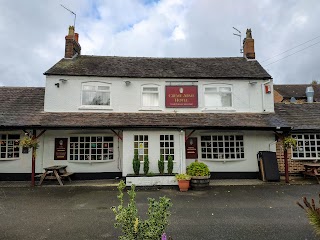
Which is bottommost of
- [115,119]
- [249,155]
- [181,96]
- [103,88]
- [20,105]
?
[249,155]

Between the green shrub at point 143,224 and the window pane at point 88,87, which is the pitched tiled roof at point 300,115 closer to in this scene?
the window pane at point 88,87

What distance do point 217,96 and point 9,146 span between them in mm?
12160

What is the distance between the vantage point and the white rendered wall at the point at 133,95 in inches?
509

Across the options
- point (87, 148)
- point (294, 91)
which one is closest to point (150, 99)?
point (87, 148)

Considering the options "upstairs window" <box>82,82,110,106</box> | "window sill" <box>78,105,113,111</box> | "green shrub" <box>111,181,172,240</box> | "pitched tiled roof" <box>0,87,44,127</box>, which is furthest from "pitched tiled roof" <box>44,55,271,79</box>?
"green shrub" <box>111,181,172,240</box>

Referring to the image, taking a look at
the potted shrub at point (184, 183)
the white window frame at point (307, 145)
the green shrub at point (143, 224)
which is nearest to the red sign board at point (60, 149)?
the potted shrub at point (184, 183)

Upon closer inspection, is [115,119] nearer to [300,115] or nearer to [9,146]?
[9,146]

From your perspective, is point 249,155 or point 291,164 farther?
point 291,164

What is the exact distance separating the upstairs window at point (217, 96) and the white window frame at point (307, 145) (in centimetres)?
428

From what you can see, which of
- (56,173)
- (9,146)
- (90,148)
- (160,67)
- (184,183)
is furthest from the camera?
(160,67)

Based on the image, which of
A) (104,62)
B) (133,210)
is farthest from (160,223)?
(104,62)

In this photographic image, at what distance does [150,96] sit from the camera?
13.5 metres

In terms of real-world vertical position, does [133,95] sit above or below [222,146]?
above

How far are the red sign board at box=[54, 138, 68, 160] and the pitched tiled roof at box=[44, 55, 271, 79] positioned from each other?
3868mm
